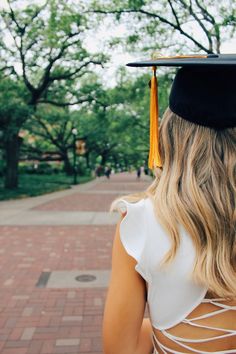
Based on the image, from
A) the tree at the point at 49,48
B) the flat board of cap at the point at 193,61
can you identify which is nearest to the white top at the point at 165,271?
the flat board of cap at the point at 193,61

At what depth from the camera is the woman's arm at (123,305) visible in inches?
41.2

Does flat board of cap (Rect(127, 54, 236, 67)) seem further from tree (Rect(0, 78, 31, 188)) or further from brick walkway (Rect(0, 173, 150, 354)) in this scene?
tree (Rect(0, 78, 31, 188))

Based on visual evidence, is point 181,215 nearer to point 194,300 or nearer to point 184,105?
point 194,300

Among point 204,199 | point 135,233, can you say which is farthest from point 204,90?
point 135,233

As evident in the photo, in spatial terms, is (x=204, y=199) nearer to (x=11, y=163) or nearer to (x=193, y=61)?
(x=193, y=61)

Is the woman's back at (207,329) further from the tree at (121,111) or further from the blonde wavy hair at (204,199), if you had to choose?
the tree at (121,111)

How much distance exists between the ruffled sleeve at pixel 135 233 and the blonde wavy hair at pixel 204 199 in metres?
0.05

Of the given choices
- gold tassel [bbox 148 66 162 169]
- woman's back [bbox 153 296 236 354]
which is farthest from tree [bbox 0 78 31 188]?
woman's back [bbox 153 296 236 354]

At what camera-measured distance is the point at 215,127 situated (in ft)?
3.75

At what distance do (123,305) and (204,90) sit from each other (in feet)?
2.24

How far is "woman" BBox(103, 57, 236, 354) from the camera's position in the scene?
1.03 metres

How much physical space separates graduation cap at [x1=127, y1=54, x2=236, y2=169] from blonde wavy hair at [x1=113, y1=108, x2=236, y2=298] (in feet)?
0.12

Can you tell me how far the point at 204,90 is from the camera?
121 centimetres

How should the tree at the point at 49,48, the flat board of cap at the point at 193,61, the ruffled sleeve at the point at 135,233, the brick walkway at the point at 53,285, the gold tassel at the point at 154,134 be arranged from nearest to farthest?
the ruffled sleeve at the point at 135,233, the flat board of cap at the point at 193,61, the gold tassel at the point at 154,134, the brick walkway at the point at 53,285, the tree at the point at 49,48
